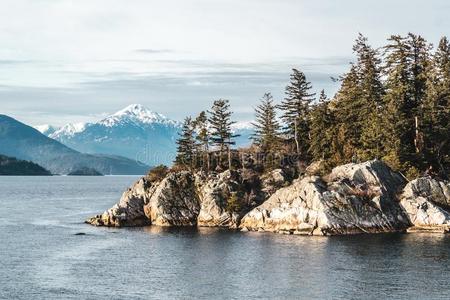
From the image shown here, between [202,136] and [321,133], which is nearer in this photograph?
[321,133]

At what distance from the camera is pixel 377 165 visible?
366ft

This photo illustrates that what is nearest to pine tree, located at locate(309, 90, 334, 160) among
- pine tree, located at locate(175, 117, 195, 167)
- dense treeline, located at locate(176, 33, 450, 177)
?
dense treeline, located at locate(176, 33, 450, 177)

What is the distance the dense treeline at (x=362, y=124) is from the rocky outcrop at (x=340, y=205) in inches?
320

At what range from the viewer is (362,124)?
127 metres

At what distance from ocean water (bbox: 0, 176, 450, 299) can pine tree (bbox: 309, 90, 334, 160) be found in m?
29.0

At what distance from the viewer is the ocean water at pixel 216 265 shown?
6578 centimetres

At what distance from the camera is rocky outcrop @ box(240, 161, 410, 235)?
341 ft

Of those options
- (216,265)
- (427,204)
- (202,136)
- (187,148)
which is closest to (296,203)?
(427,204)

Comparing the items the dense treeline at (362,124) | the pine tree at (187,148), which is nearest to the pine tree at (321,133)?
the dense treeline at (362,124)

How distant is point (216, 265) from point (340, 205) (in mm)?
31352

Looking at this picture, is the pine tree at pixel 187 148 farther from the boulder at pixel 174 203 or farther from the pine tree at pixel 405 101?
A: the pine tree at pixel 405 101

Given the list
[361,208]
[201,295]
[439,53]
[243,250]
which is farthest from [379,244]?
[439,53]

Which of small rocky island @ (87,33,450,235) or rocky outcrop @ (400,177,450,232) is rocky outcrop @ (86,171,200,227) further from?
Result: rocky outcrop @ (400,177,450,232)

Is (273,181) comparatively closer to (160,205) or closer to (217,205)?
(217,205)
